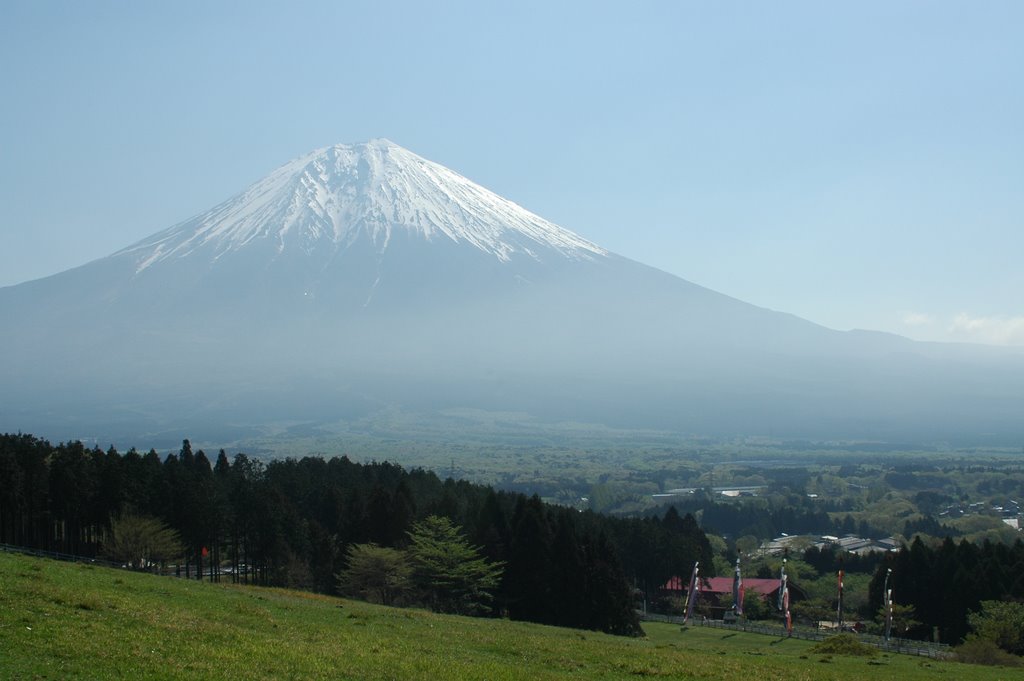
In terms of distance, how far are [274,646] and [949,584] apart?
124ft

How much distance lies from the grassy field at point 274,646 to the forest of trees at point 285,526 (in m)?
12.9

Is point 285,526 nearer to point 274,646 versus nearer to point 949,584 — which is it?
point 274,646

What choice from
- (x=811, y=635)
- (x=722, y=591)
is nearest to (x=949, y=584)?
(x=811, y=635)

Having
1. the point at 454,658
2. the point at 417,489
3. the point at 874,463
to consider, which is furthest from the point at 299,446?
the point at 454,658

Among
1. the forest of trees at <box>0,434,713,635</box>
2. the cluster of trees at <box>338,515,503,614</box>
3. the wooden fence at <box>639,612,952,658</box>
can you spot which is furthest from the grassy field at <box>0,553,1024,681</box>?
the forest of trees at <box>0,434,713,635</box>

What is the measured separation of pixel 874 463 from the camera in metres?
182

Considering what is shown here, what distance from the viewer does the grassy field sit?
52.4 ft

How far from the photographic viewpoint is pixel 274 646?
60.8ft

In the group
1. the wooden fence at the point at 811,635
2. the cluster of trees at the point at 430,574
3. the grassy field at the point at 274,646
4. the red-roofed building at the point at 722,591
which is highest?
the grassy field at the point at 274,646

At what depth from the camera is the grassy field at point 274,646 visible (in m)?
16.0

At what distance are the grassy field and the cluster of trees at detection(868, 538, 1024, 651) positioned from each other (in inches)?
707

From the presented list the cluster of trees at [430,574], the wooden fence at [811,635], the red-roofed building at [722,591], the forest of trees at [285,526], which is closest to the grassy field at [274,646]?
the wooden fence at [811,635]

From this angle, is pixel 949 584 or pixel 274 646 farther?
pixel 949 584

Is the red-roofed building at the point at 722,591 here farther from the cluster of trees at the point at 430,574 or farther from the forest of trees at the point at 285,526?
the cluster of trees at the point at 430,574
